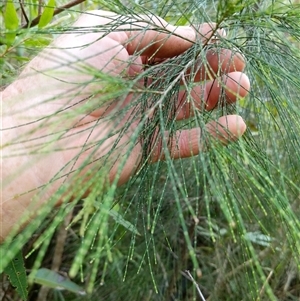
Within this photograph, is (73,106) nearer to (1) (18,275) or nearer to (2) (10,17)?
(2) (10,17)

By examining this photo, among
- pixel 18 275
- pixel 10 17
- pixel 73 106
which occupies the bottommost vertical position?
pixel 18 275

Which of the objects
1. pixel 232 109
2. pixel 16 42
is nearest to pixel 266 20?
pixel 232 109

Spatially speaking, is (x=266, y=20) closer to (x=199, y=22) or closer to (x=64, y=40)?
(x=199, y=22)

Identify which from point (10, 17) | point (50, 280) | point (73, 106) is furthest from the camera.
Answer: point (50, 280)

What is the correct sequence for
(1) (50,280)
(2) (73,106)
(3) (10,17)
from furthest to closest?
(1) (50,280) < (3) (10,17) < (2) (73,106)

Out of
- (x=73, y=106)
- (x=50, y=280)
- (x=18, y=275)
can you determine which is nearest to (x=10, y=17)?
(x=73, y=106)

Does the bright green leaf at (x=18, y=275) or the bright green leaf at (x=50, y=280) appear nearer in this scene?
the bright green leaf at (x=18, y=275)

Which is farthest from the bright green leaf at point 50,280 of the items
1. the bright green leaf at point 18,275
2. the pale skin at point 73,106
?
the pale skin at point 73,106

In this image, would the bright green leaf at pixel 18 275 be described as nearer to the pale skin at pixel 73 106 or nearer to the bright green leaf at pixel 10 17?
the pale skin at pixel 73 106
